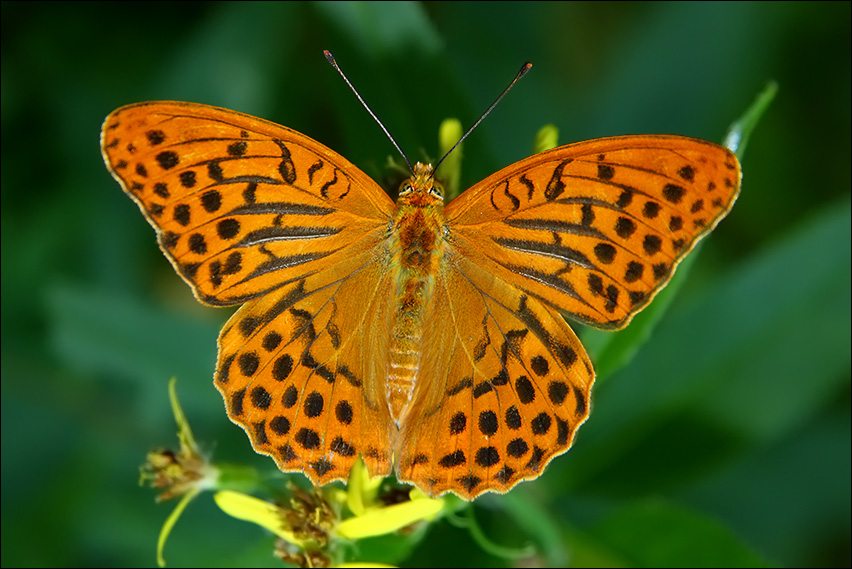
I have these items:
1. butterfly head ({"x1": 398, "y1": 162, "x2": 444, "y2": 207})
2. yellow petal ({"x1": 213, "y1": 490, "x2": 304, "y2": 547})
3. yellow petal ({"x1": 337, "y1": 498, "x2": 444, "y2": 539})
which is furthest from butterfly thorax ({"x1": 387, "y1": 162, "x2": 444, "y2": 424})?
yellow petal ({"x1": 213, "y1": 490, "x2": 304, "y2": 547})

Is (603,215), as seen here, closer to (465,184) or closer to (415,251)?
(415,251)

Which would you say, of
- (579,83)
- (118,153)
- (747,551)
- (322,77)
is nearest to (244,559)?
(118,153)

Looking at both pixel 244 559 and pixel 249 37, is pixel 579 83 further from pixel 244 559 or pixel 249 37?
pixel 244 559

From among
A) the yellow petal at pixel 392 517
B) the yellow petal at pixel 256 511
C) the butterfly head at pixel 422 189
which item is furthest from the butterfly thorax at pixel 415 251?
the yellow petal at pixel 256 511

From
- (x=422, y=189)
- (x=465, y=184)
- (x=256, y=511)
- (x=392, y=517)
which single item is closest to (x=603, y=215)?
(x=422, y=189)

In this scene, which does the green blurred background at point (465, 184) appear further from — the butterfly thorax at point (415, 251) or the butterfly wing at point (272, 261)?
the butterfly wing at point (272, 261)

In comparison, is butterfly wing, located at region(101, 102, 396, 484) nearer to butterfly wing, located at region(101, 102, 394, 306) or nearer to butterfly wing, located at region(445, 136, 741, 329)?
butterfly wing, located at region(101, 102, 394, 306)
